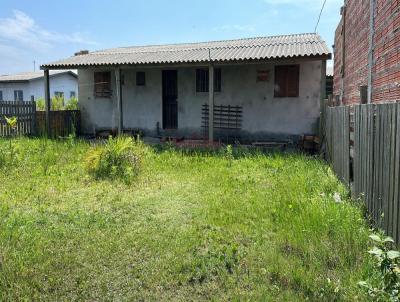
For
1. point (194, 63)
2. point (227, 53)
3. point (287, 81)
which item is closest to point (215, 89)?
point (227, 53)

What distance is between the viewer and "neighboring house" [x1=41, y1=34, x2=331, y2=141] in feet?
41.0

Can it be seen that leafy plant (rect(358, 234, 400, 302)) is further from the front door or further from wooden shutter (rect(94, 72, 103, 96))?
wooden shutter (rect(94, 72, 103, 96))

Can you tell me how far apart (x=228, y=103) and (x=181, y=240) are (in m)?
9.95

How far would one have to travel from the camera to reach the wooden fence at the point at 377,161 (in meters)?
3.43

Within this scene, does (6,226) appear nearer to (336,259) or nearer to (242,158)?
(336,259)

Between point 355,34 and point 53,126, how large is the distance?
11.7 metres

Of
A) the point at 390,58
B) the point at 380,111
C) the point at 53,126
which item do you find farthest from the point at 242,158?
the point at 53,126

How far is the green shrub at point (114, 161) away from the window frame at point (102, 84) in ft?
25.8

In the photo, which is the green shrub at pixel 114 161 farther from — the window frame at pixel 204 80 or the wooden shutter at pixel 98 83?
the wooden shutter at pixel 98 83

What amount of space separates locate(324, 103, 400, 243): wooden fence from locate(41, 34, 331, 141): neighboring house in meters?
6.15

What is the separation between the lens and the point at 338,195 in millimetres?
5805

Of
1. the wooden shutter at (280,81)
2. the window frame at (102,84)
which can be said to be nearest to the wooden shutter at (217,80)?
the wooden shutter at (280,81)

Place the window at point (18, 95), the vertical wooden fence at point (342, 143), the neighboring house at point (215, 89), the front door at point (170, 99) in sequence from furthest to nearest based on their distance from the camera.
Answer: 1. the window at point (18, 95)
2. the front door at point (170, 99)
3. the neighboring house at point (215, 89)
4. the vertical wooden fence at point (342, 143)

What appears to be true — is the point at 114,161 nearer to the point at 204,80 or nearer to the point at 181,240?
the point at 181,240
